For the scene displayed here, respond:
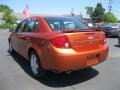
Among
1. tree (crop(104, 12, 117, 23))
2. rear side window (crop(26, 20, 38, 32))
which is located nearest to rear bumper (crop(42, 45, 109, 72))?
rear side window (crop(26, 20, 38, 32))

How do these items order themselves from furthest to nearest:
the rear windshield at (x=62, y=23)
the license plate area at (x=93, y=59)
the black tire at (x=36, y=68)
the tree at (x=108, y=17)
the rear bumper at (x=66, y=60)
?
1. the tree at (x=108, y=17)
2. the rear windshield at (x=62, y=23)
3. the black tire at (x=36, y=68)
4. the license plate area at (x=93, y=59)
5. the rear bumper at (x=66, y=60)

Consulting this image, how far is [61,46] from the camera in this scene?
551 cm

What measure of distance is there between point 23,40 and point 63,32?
2.13 metres

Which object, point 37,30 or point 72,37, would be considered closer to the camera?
point 72,37

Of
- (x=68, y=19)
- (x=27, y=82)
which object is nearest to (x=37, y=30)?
(x=68, y=19)

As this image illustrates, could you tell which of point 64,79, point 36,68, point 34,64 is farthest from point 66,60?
Answer: point 34,64

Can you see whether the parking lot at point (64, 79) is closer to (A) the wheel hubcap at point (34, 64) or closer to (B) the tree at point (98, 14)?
(A) the wheel hubcap at point (34, 64)

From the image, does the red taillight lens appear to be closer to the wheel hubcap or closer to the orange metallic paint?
the orange metallic paint

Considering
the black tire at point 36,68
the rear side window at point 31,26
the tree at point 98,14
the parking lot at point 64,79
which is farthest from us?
the tree at point 98,14

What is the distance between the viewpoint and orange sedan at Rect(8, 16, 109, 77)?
5.49 metres

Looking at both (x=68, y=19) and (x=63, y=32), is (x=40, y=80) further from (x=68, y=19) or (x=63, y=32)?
(x=68, y=19)

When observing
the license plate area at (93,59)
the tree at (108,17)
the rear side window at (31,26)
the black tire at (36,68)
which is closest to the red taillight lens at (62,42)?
the license plate area at (93,59)

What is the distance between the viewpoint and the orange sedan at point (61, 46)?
5492mm

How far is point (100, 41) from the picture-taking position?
621cm
